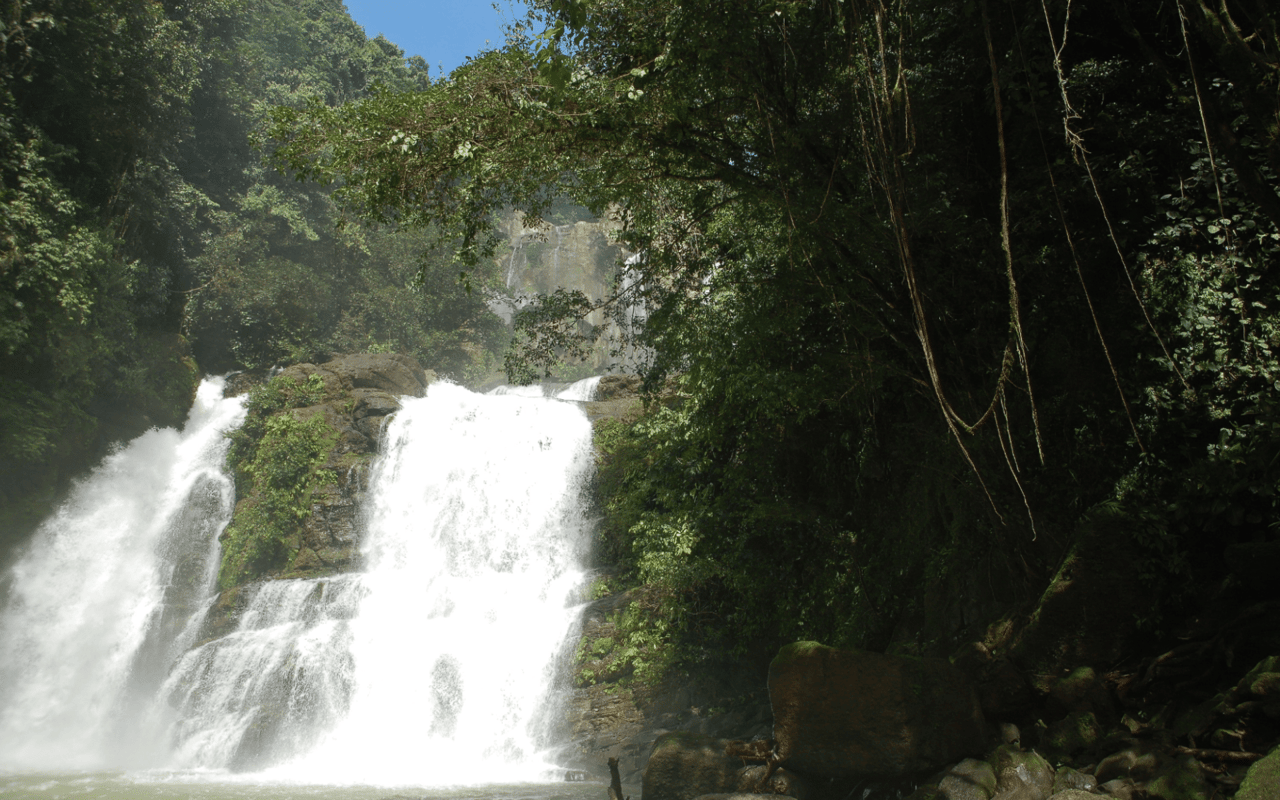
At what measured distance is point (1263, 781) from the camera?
3.44m

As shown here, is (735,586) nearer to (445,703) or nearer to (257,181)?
(445,703)

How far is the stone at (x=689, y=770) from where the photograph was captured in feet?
21.4

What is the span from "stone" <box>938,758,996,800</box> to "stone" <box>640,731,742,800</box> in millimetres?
2053

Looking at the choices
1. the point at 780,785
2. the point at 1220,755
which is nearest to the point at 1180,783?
the point at 1220,755

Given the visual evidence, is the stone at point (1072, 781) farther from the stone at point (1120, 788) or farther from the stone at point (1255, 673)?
the stone at point (1255, 673)

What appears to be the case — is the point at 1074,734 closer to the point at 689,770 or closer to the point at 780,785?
the point at 780,785

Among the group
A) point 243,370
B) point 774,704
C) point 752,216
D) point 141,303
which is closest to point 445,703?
point 774,704

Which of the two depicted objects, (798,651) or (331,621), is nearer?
(798,651)

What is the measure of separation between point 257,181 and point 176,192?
21.5 ft

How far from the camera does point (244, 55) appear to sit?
27125 millimetres

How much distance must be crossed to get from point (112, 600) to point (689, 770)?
16.8 m

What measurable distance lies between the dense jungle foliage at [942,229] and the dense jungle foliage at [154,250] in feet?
5.22

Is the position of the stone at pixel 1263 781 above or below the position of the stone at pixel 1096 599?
below

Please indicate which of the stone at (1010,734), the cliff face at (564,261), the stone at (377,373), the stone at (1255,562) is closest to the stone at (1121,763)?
the stone at (1010,734)
